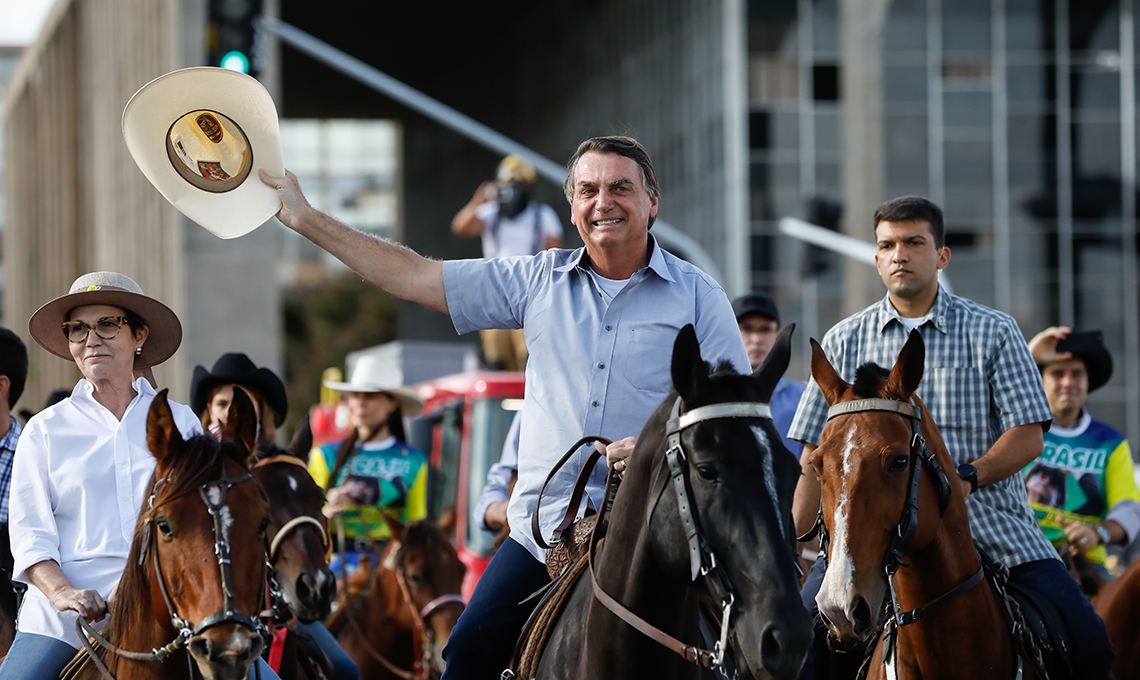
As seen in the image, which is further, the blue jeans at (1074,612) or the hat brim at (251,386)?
the hat brim at (251,386)

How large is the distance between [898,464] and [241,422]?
94.6 inches

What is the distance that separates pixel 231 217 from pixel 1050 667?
11.1 feet

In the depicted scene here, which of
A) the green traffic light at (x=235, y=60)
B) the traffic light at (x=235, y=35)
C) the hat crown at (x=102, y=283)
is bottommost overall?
the hat crown at (x=102, y=283)

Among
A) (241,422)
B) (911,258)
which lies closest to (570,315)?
(241,422)

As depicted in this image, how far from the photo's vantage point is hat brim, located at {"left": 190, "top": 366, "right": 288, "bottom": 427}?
736cm

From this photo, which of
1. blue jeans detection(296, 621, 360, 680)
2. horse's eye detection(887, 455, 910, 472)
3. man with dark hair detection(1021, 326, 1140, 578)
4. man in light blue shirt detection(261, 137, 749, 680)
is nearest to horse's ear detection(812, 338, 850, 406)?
horse's eye detection(887, 455, 910, 472)

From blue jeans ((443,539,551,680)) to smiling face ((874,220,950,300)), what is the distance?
1981 millimetres

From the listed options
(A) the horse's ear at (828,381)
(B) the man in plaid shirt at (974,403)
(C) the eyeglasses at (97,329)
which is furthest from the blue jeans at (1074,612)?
(C) the eyeglasses at (97,329)

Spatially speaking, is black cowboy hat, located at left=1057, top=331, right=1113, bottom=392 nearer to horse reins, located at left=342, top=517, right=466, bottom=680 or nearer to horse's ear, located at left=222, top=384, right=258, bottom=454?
horse reins, located at left=342, top=517, right=466, bottom=680

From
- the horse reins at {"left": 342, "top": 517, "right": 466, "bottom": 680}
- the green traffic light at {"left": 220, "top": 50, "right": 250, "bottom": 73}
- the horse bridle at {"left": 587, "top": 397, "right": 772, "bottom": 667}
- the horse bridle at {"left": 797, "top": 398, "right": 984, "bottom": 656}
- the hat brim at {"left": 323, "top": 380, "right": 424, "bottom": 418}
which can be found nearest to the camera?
the horse bridle at {"left": 587, "top": 397, "right": 772, "bottom": 667}

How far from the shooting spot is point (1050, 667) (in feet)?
16.2

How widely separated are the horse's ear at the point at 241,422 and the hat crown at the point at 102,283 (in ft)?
2.18

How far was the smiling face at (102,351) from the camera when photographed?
509 centimetres

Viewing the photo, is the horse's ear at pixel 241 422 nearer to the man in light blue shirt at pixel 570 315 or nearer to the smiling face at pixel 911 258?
the man in light blue shirt at pixel 570 315
